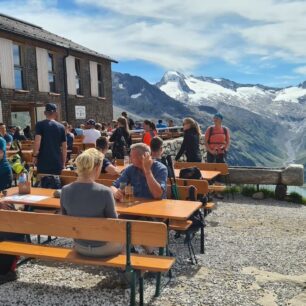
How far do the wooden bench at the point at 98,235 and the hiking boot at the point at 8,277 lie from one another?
546 millimetres

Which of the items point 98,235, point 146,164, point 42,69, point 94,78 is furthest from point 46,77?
point 98,235

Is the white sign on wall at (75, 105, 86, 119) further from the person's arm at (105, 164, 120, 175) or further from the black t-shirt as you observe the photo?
the person's arm at (105, 164, 120, 175)

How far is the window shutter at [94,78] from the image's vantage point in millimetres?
→ 25516

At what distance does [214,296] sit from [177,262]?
1127 millimetres

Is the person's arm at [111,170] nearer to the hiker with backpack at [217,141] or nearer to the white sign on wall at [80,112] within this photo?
the hiker with backpack at [217,141]

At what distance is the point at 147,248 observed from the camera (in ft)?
16.0

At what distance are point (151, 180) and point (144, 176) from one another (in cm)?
36

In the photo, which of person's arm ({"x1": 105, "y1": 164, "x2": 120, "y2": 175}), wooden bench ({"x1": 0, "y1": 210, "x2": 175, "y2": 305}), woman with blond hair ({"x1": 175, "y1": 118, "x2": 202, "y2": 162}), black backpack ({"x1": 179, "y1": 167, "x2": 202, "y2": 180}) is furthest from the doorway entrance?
wooden bench ({"x1": 0, "y1": 210, "x2": 175, "y2": 305})

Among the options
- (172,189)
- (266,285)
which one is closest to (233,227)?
(172,189)

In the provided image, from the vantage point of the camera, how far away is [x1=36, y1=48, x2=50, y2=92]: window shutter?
68.8 feet

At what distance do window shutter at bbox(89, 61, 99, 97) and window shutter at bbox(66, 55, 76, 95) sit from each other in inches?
76.6

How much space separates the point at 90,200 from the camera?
4094 millimetres

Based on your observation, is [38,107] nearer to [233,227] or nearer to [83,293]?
[233,227]

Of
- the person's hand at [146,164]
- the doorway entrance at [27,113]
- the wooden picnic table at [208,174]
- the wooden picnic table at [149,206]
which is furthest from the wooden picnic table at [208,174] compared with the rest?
the doorway entrance at [27,113]
